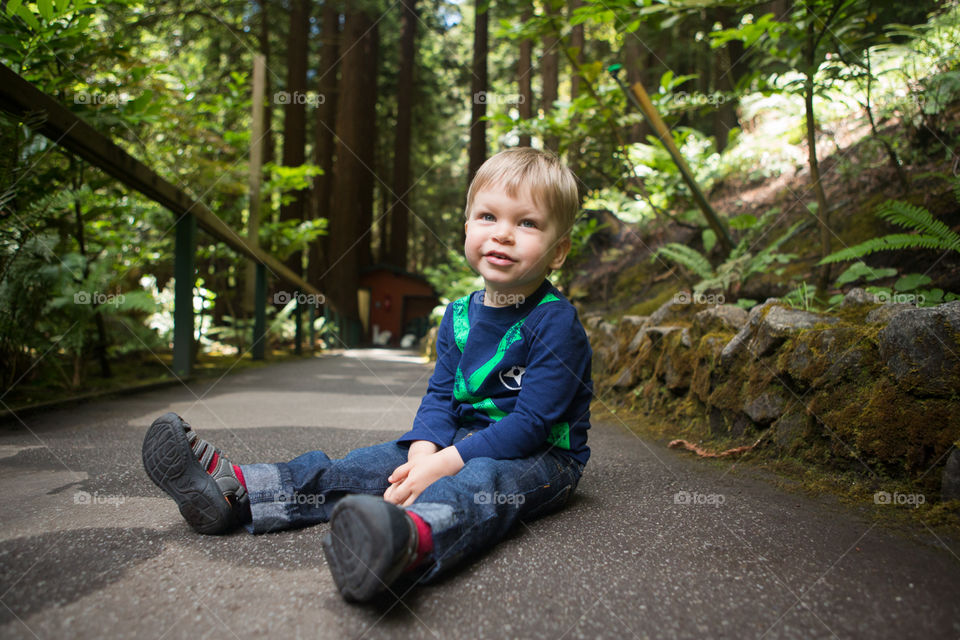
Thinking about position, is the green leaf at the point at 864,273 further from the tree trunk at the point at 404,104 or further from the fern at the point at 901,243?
the tree trunk at the point at 404,104

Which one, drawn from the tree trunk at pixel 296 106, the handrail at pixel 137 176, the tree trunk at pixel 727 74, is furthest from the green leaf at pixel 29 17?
the tree trunk at pixel 296 106

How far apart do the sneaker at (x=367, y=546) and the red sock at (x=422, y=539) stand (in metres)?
0.06

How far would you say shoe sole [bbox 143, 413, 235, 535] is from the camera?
1.45 metres

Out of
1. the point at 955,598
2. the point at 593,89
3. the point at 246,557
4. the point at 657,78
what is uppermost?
the point at 657,78

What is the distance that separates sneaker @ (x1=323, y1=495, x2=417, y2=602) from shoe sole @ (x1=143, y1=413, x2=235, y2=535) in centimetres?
51

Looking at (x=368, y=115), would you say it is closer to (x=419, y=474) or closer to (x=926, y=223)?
(x=926, y=223)

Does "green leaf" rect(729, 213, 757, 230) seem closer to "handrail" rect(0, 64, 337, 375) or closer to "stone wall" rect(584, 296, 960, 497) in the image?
"stone wall" rect(584, 296, 960, 497)

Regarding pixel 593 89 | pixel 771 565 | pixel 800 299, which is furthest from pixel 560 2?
pixel 771 565

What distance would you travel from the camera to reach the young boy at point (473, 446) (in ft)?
4.08

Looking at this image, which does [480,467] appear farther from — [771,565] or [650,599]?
[771,565]

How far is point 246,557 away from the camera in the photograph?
53.6 inches

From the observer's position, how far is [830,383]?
2035 mm

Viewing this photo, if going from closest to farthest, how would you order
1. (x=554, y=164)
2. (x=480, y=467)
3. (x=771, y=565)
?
(x=771, y=565) → (x=480, y=467) → (x=554, y=164)

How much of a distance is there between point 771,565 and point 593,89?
4.16 metres
